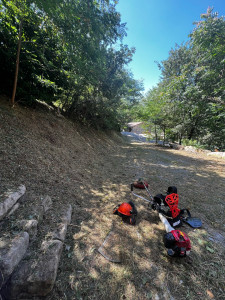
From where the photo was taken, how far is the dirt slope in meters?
1.25

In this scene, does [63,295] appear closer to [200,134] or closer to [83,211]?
[83,211]

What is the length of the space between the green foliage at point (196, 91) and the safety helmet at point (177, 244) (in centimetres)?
701

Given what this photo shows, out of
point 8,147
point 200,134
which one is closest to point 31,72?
point 8,147

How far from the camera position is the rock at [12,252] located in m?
1.05

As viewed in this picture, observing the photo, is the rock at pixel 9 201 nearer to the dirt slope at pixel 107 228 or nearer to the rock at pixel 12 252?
the dirt slope at pixel 107 228

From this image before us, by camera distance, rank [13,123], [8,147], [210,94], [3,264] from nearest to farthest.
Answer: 1. [3,264]
2. [8,147]
3. [13,123]
4. [210,94]

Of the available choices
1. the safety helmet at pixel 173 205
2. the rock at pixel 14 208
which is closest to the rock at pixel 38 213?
the rock at pixel 14 208

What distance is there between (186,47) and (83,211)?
61.2ft

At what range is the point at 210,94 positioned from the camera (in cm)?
779

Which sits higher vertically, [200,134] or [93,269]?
[200,134]

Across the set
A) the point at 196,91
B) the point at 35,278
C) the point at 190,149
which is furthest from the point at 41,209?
the point at 190,149

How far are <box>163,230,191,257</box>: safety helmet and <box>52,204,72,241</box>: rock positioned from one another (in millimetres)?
1456

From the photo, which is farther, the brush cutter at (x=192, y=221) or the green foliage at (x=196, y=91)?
the green foliage at (x=196, y=91)

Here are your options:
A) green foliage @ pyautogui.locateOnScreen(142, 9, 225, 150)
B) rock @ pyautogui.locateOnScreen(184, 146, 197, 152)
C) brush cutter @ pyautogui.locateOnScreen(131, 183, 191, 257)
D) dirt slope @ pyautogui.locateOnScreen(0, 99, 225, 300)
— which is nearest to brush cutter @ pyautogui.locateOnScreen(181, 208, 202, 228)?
dirt slope @ pyautogui.locateOnScreen(0, 99, 225, 300)
